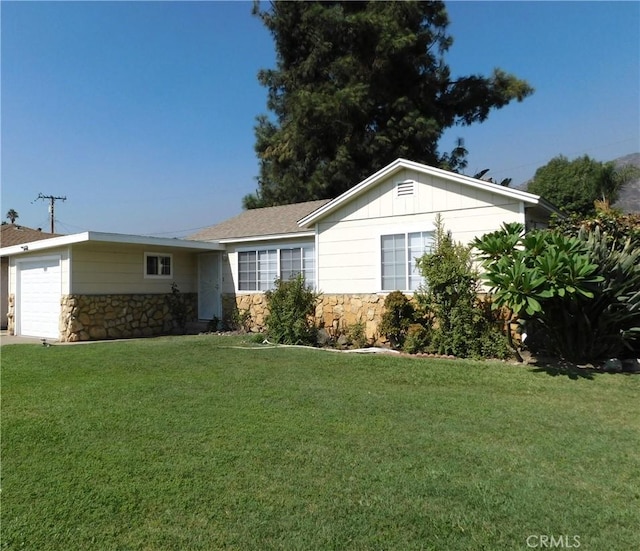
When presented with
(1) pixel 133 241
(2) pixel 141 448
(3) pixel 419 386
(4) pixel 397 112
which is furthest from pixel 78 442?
(4) pixel 397 112

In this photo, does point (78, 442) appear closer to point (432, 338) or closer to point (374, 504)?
point (374, 504)

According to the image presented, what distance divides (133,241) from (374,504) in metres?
11.9

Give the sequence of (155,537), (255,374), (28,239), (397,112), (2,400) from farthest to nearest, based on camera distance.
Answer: (397,112) < (28,239) < (255,374) < (2,400) < (155,537)

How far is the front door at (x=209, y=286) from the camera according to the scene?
15.9m

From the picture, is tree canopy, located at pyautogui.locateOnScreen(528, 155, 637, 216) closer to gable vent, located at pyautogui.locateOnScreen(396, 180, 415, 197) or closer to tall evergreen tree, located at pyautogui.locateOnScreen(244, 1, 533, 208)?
tall evergreen tree, located at pyautogui.locateOnScreen(244, 1, 533, 208)

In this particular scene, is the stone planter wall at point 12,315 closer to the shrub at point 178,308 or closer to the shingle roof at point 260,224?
the shrub at point 178,308

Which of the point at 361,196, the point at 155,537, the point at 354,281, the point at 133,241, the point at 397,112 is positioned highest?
the point at 397,112

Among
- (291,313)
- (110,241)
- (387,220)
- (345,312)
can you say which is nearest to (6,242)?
(110,241)

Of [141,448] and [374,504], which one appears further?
[141,448]

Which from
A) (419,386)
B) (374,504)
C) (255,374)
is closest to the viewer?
(374,504)

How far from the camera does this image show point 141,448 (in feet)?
14.3

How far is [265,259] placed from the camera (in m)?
14.7

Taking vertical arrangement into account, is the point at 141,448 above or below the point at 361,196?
below

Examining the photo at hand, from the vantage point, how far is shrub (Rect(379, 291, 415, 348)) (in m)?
10.5
